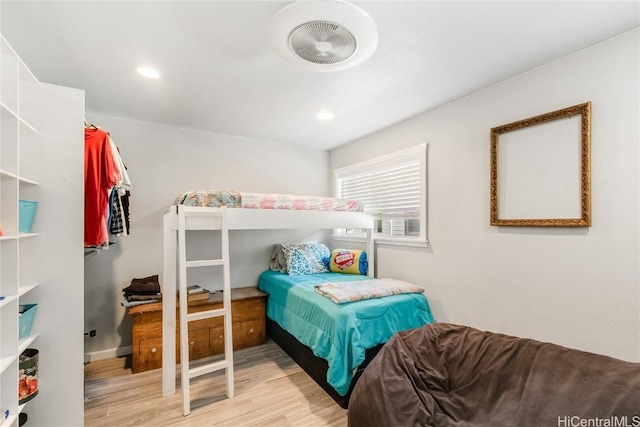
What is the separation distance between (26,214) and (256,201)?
153cm

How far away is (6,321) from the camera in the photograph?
4.37ft

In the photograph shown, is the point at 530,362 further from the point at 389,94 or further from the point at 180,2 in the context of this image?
the point at 180,2

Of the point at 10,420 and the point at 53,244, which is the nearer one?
the point at 10,420

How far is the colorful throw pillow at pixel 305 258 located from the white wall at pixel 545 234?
118cm

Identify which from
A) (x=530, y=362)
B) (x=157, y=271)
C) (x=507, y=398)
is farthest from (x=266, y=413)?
(x=157, y=271)

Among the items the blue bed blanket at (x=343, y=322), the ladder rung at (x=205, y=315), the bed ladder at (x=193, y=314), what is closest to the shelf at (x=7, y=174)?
the bed ladder at (x=193, y=314)

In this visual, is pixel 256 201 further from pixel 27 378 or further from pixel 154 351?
pixel 27 378

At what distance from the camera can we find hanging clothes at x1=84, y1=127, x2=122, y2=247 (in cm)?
196

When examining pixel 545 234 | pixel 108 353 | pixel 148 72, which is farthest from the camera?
pixel 108 353

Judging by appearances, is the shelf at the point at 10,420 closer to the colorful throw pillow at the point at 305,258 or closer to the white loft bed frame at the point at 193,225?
the white loft bed frame at the point at 193,225

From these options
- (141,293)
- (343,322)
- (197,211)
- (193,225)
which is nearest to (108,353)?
(141,293)

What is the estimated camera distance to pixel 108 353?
112 inches

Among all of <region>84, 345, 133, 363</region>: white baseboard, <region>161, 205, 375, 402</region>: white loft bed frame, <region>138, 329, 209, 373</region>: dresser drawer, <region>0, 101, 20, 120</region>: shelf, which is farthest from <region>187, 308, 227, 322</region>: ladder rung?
<region>0, 101, 20, 120</region>: shelf

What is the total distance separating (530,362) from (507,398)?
217 mm
